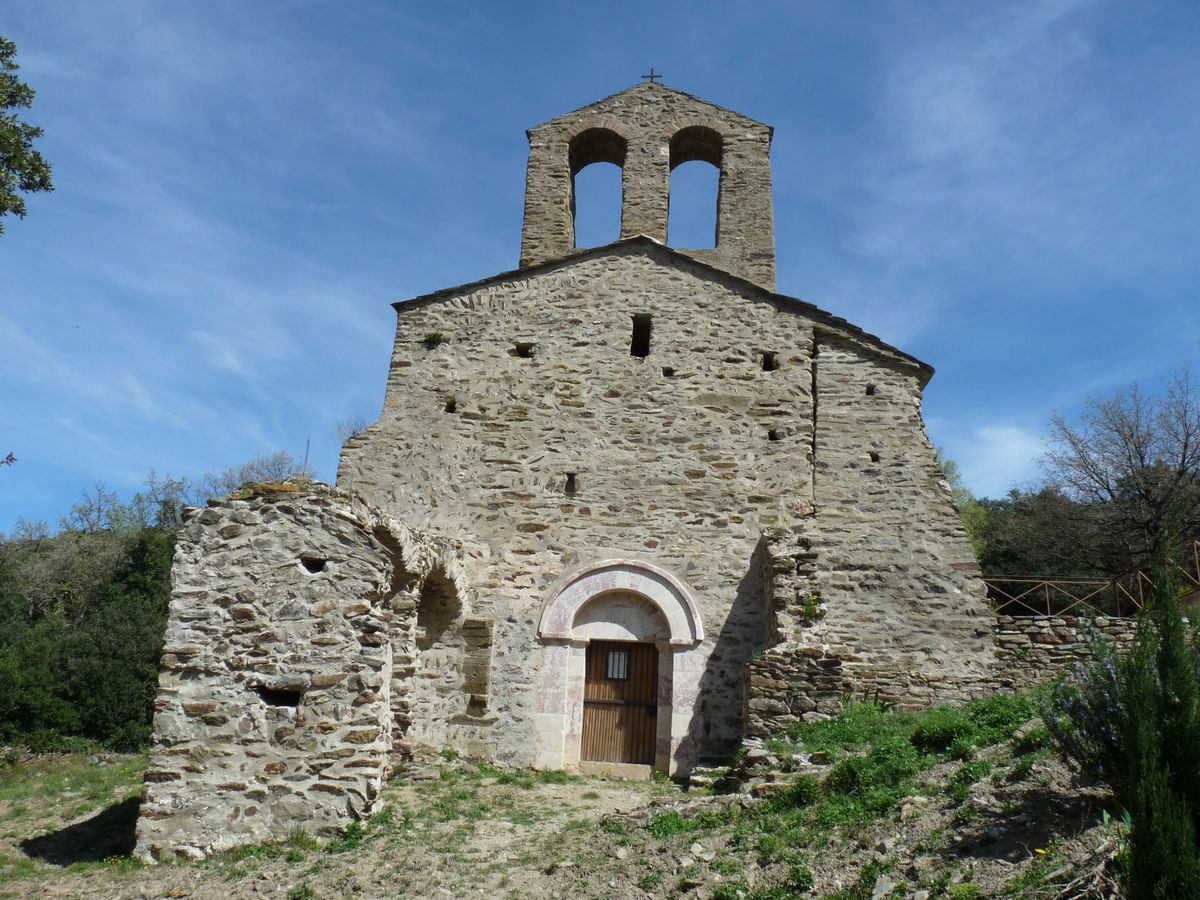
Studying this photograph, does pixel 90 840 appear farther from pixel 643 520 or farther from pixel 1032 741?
pixel 1032 741

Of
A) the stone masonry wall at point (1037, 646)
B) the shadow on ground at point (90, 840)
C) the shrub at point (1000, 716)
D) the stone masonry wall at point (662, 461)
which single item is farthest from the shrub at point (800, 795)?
the shadow on ground at point (90, 840)

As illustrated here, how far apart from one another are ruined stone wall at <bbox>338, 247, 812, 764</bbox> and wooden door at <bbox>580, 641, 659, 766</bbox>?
0.69 m

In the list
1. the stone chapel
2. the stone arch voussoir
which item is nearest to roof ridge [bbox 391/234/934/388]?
the stone chapel

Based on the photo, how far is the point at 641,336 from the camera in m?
11.9

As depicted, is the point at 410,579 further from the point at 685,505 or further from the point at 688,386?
the point at 688,386

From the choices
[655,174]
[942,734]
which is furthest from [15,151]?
[942,734]

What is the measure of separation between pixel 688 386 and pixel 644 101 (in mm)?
5323

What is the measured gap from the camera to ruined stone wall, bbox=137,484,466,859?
22.1 feet

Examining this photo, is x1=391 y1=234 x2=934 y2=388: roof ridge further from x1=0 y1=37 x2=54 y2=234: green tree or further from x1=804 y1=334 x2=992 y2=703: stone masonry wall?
x1=0 y1=37 x2=54 y2=234: green tree

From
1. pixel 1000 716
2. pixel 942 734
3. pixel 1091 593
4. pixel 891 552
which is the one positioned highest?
pixel 891 552

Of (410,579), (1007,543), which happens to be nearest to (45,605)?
(410,579)

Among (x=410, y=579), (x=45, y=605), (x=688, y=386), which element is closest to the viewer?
(x=410, y=579)

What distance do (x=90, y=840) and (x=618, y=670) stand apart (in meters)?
5.44

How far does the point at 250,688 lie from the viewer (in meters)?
7.01
